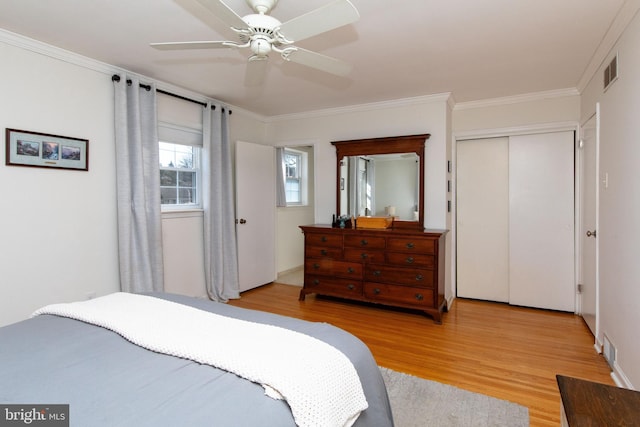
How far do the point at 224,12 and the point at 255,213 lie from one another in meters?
3.24

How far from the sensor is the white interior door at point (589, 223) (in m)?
2.97

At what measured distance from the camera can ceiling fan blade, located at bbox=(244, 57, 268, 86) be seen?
9.30 feet

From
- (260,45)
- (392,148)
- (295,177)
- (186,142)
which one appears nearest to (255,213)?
(186,142)

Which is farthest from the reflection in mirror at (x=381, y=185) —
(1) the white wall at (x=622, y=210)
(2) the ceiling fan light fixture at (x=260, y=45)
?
(2) the ceiling fan light fixture at (x=260, y=45)

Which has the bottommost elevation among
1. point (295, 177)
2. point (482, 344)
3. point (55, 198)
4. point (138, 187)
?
point (482, 344)

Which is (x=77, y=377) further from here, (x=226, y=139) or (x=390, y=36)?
(x=226, y=139)

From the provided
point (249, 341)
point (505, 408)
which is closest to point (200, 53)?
point (249, 341)

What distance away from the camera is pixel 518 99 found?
12.4 feet

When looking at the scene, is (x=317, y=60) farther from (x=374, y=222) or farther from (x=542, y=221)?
(x=542, y=221)

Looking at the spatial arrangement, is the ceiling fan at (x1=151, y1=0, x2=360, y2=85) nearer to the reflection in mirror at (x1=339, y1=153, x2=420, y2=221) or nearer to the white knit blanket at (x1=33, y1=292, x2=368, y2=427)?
the white knit blanket at (x1=33, y1=292, x2=368, y2=427)

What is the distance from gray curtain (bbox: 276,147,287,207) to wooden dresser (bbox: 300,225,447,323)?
1144 mm

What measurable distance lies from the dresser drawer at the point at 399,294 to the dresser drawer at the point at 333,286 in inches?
4.9

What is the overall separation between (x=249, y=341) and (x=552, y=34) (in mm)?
2847

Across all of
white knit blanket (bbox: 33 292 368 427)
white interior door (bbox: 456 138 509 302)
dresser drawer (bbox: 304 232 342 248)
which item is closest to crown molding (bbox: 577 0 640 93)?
white interior door (bbox: 456 138 509 302)
